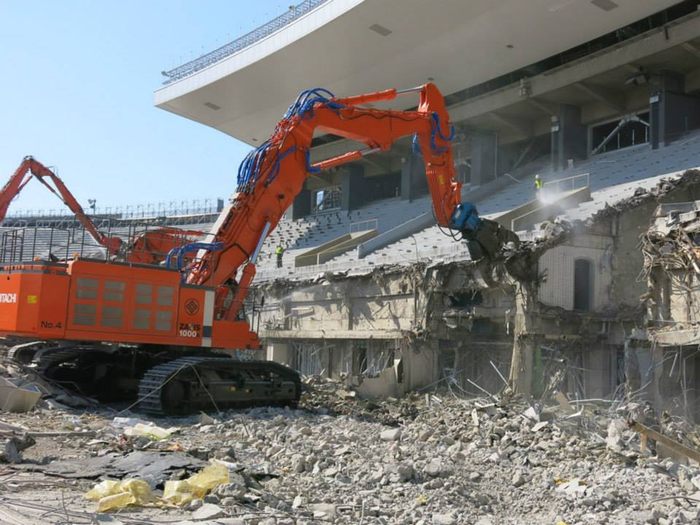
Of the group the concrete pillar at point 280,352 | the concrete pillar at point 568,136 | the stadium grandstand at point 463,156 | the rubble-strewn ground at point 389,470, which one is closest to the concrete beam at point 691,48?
the stadium grandstand at point 463,156

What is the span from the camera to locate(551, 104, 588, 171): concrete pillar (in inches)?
1131

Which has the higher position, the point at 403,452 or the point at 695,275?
the point at 695,275

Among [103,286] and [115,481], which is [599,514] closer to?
[115,481]

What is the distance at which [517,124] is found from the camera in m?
32.0

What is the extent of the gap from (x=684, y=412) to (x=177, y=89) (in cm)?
3141

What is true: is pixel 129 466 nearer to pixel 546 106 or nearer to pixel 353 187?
pixel 546 106

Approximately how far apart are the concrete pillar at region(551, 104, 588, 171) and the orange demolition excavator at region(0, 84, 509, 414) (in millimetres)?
15109

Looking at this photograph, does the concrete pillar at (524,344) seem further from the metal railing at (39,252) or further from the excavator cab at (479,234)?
the metal railing at (39,252)

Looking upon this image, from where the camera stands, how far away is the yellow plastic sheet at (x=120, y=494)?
6176mm

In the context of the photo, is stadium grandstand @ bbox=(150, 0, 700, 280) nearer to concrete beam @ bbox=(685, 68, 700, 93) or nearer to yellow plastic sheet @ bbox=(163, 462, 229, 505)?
concrete beam @ bbox=(685, 68, 700, 93)

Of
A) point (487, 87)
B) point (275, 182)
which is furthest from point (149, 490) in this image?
point (487, 87)

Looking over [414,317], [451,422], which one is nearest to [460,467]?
[451,422]

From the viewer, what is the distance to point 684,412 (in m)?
12.1

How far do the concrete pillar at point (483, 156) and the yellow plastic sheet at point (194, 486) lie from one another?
2588cm
